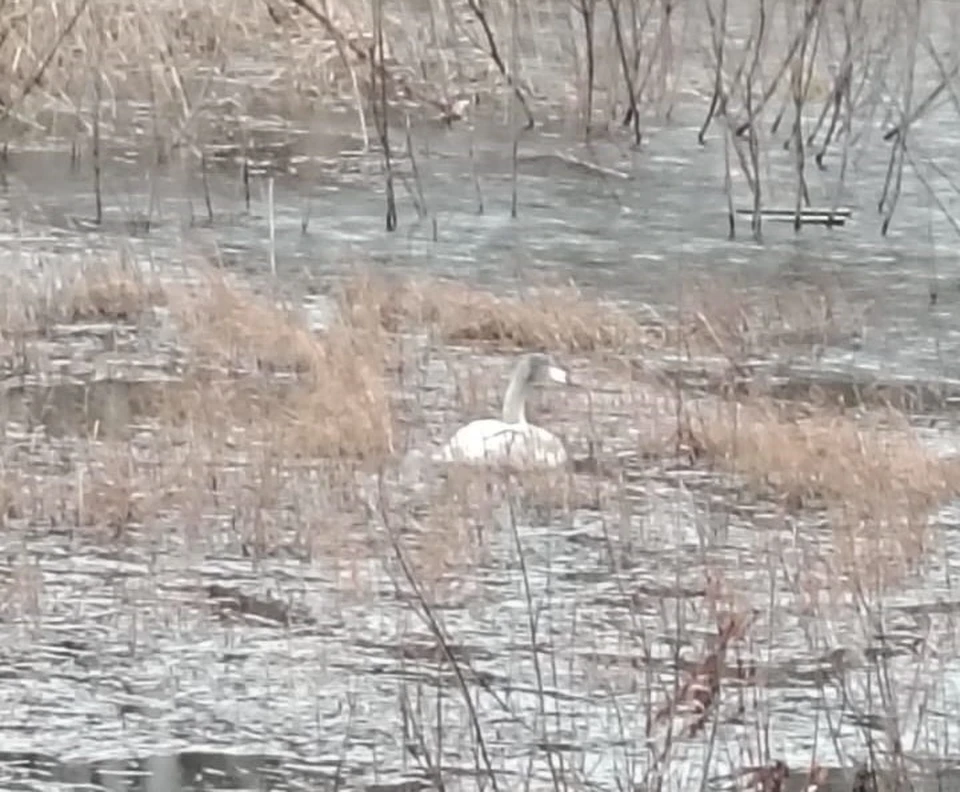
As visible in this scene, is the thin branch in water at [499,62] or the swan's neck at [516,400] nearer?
the swan's neck at [516,400]

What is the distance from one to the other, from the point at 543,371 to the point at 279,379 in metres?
0.67

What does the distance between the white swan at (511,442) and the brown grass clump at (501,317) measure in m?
1.07

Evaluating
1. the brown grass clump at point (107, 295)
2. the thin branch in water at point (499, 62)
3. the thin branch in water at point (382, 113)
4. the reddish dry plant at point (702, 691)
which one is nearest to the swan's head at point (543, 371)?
the brown grass clump at point (107, 295)

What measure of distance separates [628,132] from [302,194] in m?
1.54

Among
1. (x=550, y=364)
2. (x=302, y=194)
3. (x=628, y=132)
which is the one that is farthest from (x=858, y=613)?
(x=628, y=132)

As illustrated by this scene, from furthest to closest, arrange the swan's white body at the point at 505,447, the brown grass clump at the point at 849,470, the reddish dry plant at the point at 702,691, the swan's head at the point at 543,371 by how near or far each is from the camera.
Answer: the swan's head at the point at 543,371, the swan's white body at the point at 505,447, the brown grass clump at the point at 849,470, the reddish dry plant at the point at 702,691

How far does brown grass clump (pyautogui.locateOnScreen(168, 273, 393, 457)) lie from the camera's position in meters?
5.50

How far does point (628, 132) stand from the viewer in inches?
388

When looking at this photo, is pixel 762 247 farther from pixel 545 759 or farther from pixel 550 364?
pixel 545 759

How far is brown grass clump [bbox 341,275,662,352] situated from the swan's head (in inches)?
22.5

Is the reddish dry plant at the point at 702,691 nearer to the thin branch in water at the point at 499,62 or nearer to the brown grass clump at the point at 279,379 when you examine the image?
the brown grass clump at the point at 279,379

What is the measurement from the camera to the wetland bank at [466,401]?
3.91 metres

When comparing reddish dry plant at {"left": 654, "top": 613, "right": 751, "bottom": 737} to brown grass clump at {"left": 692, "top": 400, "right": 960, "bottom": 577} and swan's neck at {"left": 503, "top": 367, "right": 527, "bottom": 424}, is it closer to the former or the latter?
brown grass clump at {"left": 692, "top": 400, "right": 960, "bottom": 577}

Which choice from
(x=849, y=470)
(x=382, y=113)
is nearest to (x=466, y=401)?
(x=849, y=470)
